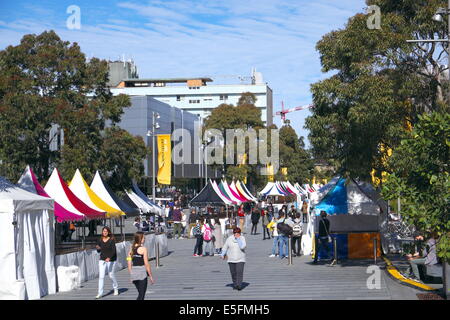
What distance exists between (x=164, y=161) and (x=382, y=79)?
32452 mm

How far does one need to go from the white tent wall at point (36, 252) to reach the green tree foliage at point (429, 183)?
7877 mm

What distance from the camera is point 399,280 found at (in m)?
19.8

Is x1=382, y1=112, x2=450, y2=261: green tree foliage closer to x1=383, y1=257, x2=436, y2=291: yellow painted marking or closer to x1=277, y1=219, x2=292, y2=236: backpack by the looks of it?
x1=383, y1=257, x2=436, y2=291: yellow painted marking

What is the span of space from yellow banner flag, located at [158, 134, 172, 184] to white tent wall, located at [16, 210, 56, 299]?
103 ft

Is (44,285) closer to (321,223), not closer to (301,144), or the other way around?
(321,223)

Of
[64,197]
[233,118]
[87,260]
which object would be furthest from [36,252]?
[233,118]

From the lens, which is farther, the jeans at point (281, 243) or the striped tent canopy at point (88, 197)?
the jeans at point (281, 243)

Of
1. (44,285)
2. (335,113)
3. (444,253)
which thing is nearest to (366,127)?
(335,113)

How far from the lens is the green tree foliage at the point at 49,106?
38125 millimetres

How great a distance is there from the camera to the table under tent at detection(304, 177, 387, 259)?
87.2ft

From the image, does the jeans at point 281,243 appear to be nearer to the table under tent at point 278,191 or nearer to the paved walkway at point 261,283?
the paved walkway at point 261,283

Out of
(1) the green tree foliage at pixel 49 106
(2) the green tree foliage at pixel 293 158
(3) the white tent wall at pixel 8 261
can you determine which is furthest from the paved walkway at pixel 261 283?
(2) the green tree foliage at pixel 293 158

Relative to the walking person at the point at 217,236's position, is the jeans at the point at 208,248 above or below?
below
